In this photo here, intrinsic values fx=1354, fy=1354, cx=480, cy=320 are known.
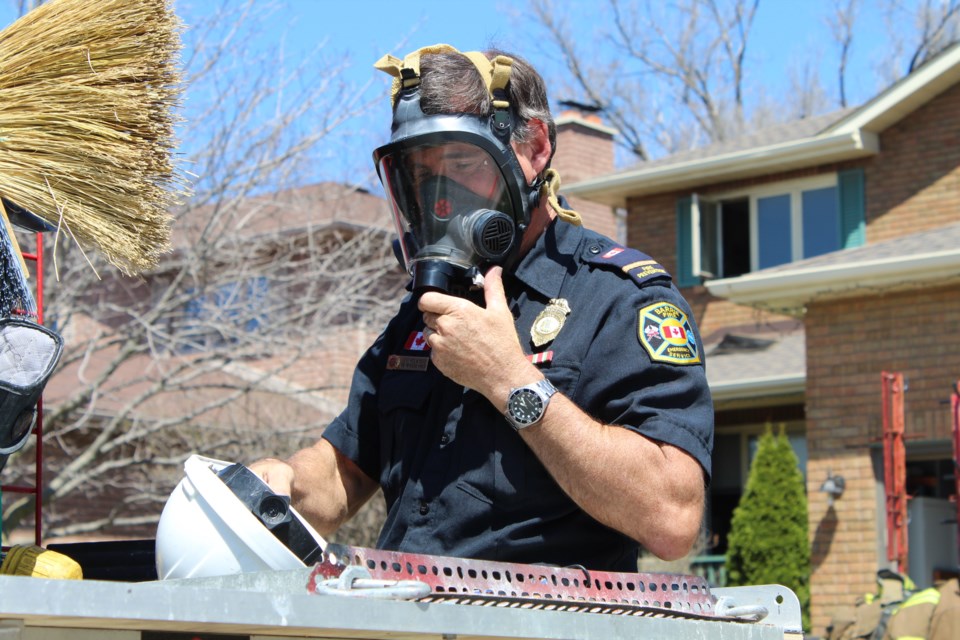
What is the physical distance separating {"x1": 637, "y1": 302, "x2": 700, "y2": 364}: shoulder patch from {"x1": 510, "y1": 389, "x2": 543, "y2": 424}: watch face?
0.90ft

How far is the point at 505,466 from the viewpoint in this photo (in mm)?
2529

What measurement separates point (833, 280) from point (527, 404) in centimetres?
998

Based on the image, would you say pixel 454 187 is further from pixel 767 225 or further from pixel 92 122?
pixel 767 225

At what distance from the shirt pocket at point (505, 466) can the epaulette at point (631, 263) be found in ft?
0.76

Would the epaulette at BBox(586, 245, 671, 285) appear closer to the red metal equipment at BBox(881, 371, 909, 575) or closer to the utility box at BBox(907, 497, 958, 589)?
the red metal equipment at BBox(881, 371, 909, 575)

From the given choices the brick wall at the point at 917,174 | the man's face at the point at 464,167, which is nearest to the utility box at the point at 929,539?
the brick wall at the point at 917,174

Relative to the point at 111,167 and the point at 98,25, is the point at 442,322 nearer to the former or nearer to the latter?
the point at 111,167

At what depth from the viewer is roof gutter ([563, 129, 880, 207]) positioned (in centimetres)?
1451

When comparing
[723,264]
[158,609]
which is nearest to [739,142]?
[723,264]

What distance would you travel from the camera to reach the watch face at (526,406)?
7.66 feet

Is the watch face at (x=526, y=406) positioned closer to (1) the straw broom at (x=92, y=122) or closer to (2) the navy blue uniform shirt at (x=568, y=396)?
(2) the navy blue uniform shirt at (x=568, y=396)

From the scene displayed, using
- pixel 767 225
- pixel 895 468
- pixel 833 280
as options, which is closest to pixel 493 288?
pixel 895 468

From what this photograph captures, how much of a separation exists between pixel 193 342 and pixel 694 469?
29.6ft

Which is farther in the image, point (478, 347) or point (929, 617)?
point (929, 617)
